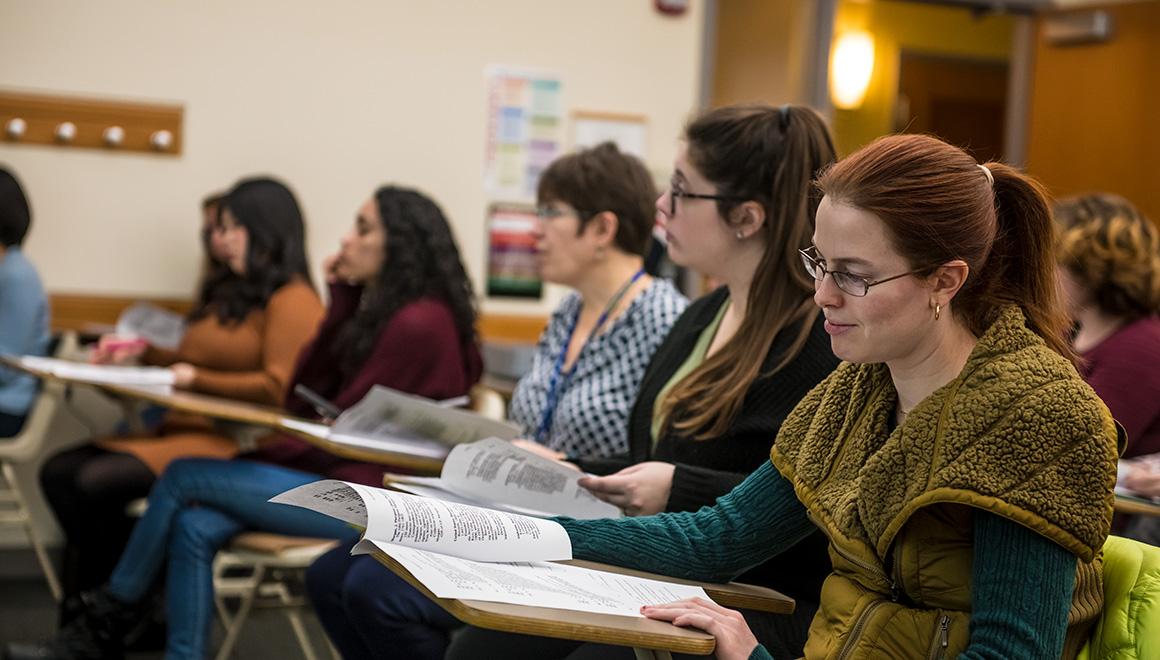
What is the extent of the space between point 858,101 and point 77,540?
5441 millimetres

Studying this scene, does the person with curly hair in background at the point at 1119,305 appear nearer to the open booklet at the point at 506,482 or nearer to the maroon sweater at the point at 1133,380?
the maroon sweater at the point at 1133,380

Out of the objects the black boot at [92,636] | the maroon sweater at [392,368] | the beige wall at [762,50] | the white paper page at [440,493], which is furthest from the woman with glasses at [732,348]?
the beige wall at [762,50]

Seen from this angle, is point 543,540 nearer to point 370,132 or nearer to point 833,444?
point 833,444

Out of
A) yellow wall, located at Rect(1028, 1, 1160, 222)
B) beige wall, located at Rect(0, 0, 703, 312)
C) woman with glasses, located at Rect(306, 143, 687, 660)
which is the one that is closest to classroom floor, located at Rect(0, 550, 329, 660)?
beige wall, located at Rect(0, 0, 703, 312)

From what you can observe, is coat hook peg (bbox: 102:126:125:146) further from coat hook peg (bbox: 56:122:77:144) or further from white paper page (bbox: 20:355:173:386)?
white paper page (bbox: 20:355:173:386)

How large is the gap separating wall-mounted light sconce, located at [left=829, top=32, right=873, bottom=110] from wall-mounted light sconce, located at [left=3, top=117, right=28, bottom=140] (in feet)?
14.3

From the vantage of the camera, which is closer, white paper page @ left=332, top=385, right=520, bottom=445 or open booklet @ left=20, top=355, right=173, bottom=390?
white paper page @ left=332, top=385, right=520, bottom=445

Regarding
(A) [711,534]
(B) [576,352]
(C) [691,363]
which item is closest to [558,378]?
(B) [576,352]

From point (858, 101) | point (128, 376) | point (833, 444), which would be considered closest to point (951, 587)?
point (833, 444)

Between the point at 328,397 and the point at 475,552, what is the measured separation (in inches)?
83.8

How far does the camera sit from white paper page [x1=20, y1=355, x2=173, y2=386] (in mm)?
3578

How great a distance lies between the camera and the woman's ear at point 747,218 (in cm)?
235

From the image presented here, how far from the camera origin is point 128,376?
148 inches

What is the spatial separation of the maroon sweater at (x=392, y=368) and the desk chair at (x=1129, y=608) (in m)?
2.02
